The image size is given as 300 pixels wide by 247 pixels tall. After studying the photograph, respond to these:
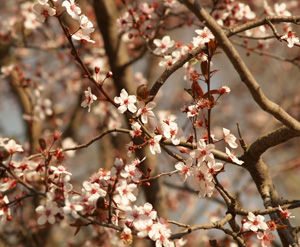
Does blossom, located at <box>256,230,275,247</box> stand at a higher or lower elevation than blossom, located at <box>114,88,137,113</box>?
lower

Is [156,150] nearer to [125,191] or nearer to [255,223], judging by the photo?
[125,191]

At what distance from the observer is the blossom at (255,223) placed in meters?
1.97

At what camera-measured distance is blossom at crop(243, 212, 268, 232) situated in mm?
1967

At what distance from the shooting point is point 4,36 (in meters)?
4.45

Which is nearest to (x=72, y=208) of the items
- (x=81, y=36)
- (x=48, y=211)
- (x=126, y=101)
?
(x=48, y=211)

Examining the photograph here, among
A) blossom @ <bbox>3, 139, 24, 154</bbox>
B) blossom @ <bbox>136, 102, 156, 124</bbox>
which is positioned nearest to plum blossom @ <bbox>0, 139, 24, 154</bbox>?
blossom @ <bbox>3, 139, 24, 154</bbox>

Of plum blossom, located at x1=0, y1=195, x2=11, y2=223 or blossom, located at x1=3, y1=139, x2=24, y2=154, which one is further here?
blossom, located at x1=3, y1=139, x2=24, y2=154

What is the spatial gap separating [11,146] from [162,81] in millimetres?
933

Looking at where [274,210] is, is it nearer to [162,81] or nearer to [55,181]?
[162,81]

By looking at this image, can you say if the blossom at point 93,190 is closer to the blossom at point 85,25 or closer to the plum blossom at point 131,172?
the plum blossom at point 131,172

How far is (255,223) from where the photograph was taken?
6.52 ft

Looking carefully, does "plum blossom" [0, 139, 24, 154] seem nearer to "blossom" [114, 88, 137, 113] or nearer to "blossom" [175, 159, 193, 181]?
"blossom" [114, 88, 137, 113]

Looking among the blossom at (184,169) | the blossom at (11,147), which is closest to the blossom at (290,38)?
the blossom at (184,169)

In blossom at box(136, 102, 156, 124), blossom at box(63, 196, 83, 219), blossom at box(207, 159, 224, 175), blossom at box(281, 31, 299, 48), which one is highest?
blossom at box(281, 31, 299, 48)
